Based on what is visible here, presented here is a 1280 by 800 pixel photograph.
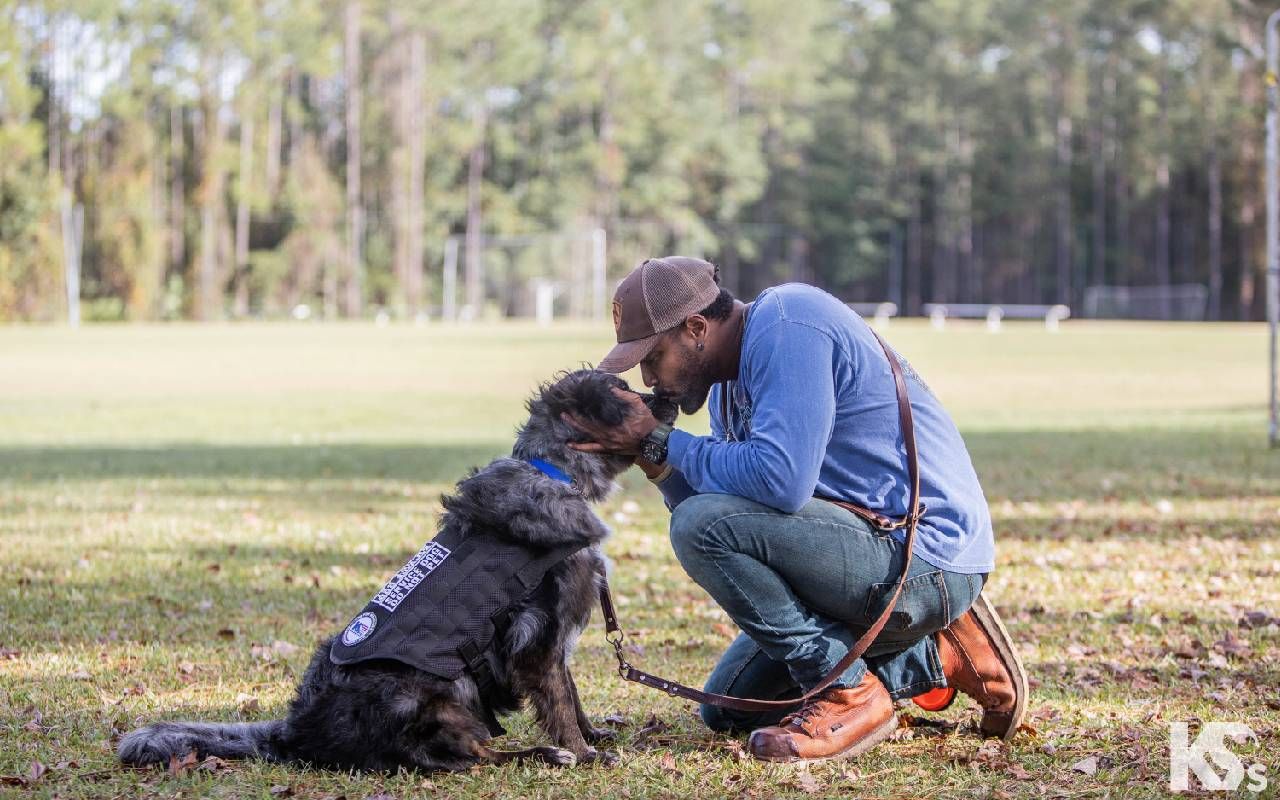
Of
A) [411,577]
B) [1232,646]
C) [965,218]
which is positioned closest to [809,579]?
[411,577]

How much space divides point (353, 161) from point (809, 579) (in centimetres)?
6496

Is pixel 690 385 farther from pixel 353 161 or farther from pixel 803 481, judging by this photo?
pixel 353 161

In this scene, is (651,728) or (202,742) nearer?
(202,742)

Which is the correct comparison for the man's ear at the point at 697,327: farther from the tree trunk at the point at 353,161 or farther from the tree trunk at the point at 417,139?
the tree trunk at the point at 417,139

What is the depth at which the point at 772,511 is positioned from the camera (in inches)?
175

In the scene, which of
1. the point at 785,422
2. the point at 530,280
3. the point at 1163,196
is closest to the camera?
the point at 785,422

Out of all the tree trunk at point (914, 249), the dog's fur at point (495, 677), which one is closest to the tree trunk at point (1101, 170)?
the tree trunk at point (914, 249)

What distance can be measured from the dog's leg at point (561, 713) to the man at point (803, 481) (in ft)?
1.92

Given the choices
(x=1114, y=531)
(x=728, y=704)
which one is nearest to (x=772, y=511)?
(x=728, y=704)

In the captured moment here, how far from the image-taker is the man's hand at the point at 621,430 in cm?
440

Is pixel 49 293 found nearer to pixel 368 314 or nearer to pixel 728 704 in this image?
pixel 368 314

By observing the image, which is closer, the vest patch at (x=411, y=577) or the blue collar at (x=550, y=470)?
the vest patch at (x=411, y=577)

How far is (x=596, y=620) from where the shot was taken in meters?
7.26

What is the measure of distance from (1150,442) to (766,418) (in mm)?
13840
